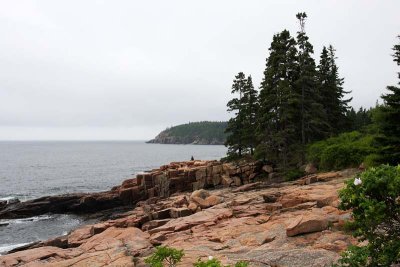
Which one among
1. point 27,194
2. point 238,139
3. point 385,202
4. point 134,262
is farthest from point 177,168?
point 385,202

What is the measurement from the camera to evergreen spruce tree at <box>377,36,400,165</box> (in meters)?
20.8

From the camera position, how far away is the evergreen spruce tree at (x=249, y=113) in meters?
44.2

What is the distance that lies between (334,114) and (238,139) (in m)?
Answer: 12.9

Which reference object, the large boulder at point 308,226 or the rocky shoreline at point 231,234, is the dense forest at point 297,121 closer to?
the rocky shoreline at point 231,234

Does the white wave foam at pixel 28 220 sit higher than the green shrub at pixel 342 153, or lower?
lower

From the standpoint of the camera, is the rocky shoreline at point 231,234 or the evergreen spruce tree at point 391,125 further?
the evergreen spruce tree at point 391,125

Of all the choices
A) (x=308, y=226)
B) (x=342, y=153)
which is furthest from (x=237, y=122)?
(x=308, y=226)

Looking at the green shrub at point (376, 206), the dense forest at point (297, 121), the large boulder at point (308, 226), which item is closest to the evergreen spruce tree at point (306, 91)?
the dense forest at point (297, 121)

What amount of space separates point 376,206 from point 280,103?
2824 cm

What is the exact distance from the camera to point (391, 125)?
69.9 ft

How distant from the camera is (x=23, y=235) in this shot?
31406 millimetres

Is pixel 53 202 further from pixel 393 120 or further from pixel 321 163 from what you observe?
pixel 393 120

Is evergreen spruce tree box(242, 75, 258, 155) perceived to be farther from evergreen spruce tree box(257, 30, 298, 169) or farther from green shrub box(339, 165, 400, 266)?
green shrub box(339, 165, 400, 266)

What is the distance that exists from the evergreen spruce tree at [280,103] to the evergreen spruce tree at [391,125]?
1180 cm
